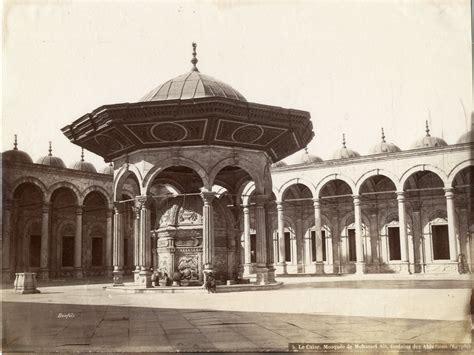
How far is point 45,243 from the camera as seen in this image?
25.0 meters

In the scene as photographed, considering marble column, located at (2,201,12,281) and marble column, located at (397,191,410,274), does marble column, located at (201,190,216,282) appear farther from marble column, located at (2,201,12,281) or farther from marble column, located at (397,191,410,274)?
marble column, located at (397,191,410,274)

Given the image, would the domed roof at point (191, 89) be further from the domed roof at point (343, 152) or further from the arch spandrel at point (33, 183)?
the domed roof at point (343, 152)

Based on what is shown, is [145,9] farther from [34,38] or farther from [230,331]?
[230,331]

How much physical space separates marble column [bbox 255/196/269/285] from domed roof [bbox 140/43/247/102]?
306 centimetres

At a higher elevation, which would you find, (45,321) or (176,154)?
(176,154)

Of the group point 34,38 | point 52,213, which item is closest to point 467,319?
point 34,38

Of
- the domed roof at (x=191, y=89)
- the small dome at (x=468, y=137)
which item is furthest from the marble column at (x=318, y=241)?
the domed roof at (x=191, y=89)

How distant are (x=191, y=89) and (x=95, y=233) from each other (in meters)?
17.9

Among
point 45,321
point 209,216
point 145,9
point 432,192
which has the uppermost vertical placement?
point 145,9

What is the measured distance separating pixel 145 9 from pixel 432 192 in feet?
73.5

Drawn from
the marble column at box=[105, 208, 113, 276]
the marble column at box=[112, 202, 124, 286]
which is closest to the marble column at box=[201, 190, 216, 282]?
the marble column at box=[112, 202, 124, 286]

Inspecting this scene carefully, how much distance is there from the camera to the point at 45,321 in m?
7.98

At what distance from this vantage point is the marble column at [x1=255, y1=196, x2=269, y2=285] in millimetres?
14281
